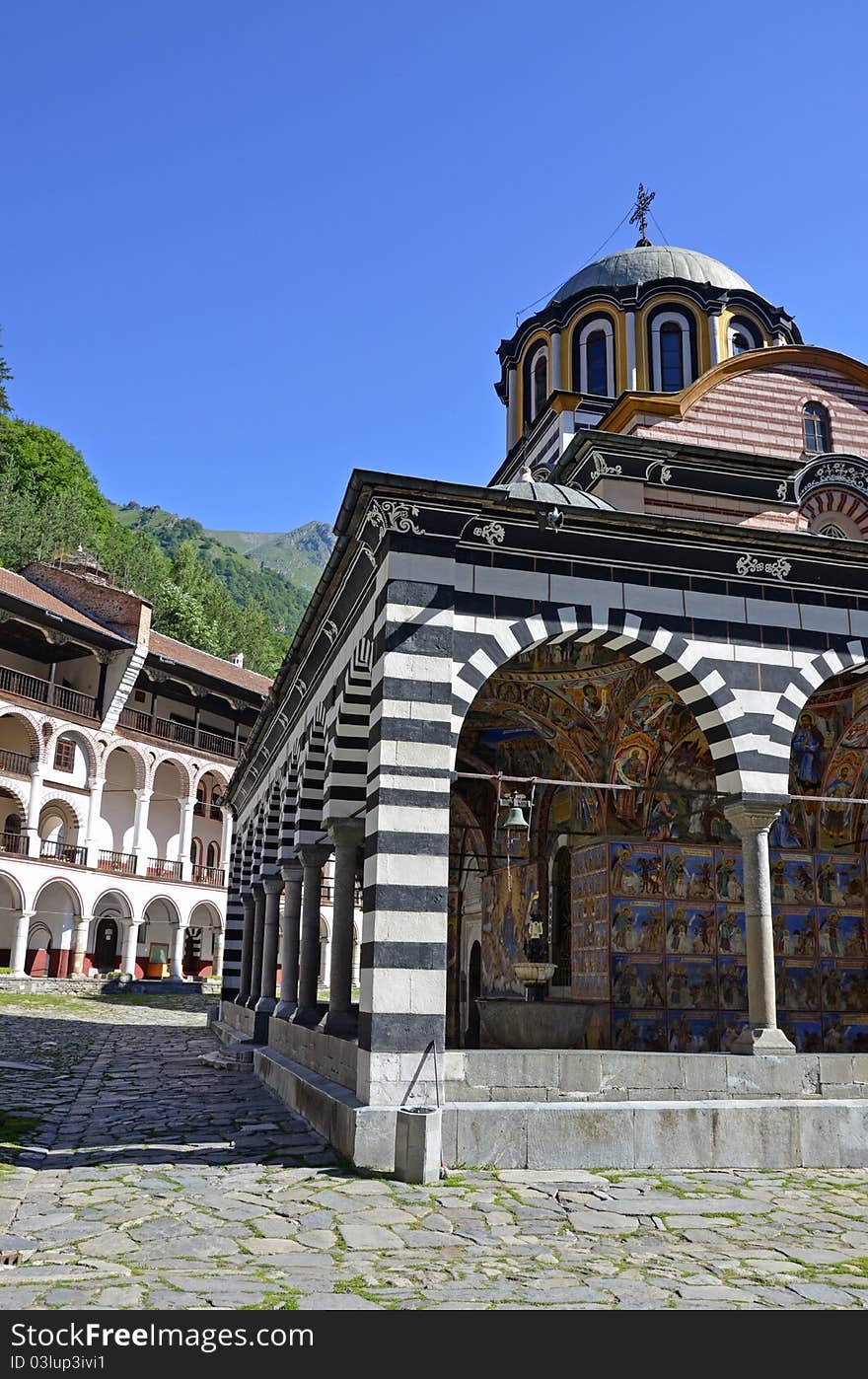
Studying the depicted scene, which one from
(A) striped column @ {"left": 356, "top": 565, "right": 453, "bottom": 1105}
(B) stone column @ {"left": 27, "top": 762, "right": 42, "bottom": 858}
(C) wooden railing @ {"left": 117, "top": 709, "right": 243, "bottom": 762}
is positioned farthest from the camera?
(C) wooden railing @ {"left": 117, "top": 709, "right": 243, "bottom": 762}

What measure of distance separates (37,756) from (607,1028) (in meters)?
26.8

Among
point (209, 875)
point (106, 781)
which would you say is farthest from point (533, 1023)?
point (209, 875)

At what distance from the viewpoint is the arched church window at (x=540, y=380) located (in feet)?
59.2

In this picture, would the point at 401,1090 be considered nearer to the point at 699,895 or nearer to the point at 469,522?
the point at 469,522

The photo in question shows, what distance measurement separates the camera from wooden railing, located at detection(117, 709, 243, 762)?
3900 cm

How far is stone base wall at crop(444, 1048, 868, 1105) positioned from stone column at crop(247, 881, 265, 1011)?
398 inches

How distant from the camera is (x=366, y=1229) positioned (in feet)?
18.7

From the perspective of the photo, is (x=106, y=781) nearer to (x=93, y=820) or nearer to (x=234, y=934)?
(x=93, y=820)

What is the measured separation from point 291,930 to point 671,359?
35.2 ft

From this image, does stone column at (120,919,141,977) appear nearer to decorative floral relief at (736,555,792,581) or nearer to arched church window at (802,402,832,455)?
arched church window at (802,402,832,455)

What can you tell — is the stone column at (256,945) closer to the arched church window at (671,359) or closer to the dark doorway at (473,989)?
the dark doorway at (473,989)

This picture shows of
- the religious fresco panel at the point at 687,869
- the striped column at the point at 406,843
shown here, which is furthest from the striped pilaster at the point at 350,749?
the religious fresco panel at the point at 687,869

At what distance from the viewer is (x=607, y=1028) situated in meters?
12.1

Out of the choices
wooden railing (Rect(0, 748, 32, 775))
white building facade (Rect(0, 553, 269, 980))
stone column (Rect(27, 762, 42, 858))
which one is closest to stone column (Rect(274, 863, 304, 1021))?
white building facade (Rect(0, 553, 269, 980))
